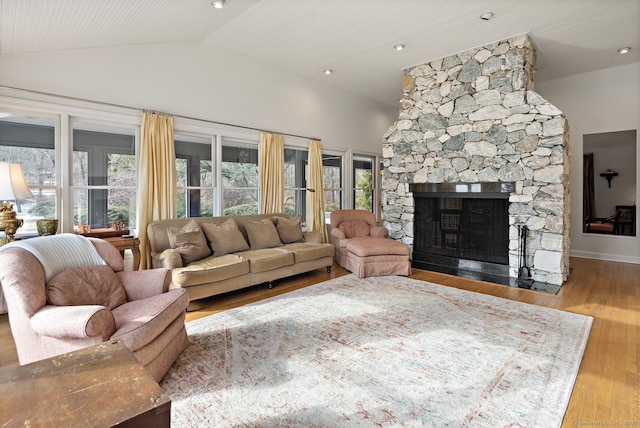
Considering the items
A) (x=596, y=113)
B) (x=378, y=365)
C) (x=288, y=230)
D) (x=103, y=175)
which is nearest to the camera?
(x=378, y=365)

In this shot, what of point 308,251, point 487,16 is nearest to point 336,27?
point 487,16

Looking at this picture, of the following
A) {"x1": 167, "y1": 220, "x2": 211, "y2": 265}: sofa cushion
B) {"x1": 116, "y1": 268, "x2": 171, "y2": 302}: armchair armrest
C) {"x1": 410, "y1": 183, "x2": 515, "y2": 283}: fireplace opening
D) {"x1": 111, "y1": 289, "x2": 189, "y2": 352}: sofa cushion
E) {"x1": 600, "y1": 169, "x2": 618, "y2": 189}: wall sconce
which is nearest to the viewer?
{"x1": 111, "y1": 289, "x2": 189, "y2": 352}: sofa cushion

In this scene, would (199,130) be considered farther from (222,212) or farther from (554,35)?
(554,35)

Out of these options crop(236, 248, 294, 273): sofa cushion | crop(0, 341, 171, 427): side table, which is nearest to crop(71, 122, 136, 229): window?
crop(236, 248, 294, 273): sofa cushion

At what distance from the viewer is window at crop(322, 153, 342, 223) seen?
6.76 meters

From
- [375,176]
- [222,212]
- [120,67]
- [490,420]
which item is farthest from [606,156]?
[120,67]

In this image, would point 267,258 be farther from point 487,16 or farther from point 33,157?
point 487,16

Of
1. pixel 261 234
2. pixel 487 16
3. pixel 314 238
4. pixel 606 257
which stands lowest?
pixel 606 257

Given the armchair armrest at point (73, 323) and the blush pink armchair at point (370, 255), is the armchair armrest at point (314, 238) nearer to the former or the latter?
the blush pink armchair at point (370, 255)

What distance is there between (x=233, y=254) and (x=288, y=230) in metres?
1.13

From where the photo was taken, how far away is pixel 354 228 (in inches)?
225

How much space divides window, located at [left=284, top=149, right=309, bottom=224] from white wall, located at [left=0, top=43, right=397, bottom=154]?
44 centimetres

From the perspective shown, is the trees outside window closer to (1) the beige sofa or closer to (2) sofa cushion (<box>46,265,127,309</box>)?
(1) the beige sofa

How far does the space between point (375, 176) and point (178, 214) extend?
4669mm
